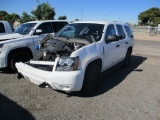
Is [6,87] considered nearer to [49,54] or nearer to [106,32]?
[49,54]

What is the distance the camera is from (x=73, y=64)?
4.14 meters

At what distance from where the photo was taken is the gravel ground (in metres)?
3.86

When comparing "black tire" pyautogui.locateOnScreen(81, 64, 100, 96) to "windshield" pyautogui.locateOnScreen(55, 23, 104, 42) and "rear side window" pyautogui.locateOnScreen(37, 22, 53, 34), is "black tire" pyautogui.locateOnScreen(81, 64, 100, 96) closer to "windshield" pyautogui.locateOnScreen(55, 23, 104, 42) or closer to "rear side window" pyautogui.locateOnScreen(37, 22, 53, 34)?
"windshield" pyautogui.locateOnScreen(55, 23, 104, 42)

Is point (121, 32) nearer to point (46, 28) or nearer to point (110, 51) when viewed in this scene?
point (110, 51)

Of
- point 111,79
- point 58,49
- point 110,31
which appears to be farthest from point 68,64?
point 111,79

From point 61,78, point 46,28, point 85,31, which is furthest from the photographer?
point 46,28

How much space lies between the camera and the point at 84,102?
174 inches

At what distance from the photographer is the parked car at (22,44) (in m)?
6.09

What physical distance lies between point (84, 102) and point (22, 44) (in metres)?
3.16

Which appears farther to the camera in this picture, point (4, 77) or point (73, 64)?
point (4, 77)

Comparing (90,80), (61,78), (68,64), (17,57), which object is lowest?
(90,80)

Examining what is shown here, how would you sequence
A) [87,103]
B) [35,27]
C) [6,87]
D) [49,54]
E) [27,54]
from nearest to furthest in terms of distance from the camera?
1. [87,103]
2. [49,54]
3. [6,87]
4. [27,54]
5. [35,27]

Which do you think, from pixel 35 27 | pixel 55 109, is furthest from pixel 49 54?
pixel 35 27

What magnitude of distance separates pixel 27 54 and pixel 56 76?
9.61ft
